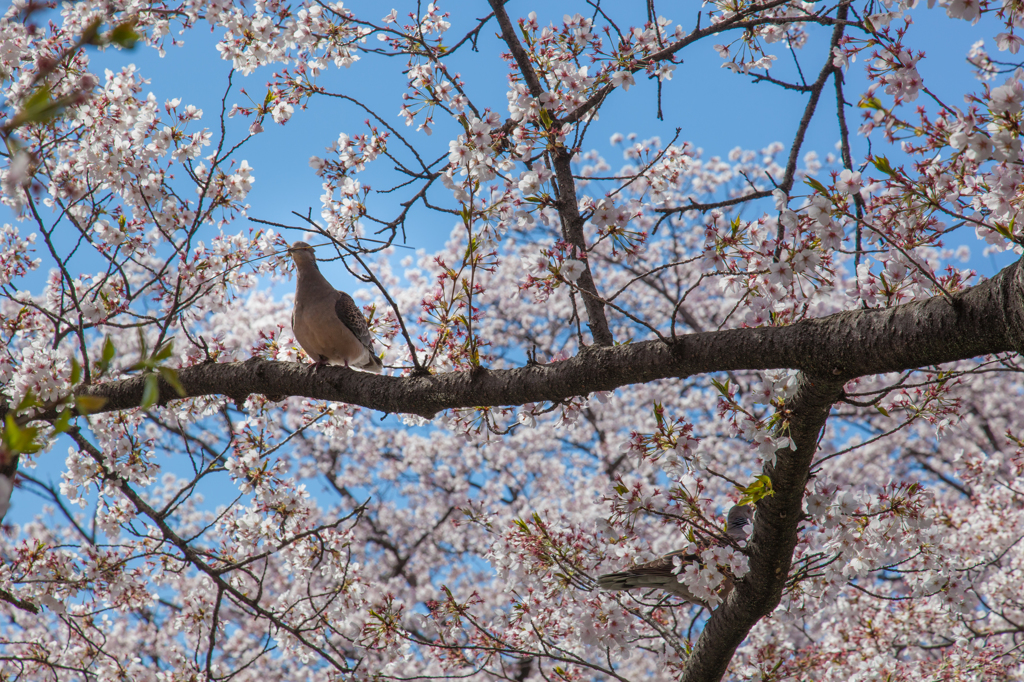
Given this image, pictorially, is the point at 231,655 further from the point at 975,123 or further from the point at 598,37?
the point at 975,123

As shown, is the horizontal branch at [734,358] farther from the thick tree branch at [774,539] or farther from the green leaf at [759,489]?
the green leaf at [759,489]

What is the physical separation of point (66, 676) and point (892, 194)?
7016 millimetres

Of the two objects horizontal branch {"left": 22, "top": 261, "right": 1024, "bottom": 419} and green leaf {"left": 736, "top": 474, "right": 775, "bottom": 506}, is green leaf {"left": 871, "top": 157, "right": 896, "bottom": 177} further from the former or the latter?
green leaf {"left": 736, "top": 474, "right": 775, "bottom": 506}

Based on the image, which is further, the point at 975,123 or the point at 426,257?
the point at 426,257

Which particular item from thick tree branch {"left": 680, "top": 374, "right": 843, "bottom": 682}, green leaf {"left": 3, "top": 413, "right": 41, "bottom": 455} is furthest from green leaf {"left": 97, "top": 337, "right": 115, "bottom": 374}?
thick tree branch {"left": 680, "top": 374, "right": 843, "bottom": 682}

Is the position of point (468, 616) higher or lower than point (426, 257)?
lower

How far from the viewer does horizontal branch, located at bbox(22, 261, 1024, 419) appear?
1.76 metres

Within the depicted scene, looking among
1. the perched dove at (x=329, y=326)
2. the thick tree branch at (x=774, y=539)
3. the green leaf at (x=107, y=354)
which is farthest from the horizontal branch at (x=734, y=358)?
the green leaf at (x=107, y=354)

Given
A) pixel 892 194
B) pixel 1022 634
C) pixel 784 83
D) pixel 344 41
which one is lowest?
pixel 1022 634

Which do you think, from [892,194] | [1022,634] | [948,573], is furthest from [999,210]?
[1022,634]

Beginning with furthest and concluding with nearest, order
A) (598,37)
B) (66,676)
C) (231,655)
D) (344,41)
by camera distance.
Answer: (231,655)
(66,676)
(344,41)
(598,37)

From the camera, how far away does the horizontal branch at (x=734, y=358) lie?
176 cm

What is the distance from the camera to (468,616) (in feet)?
11.8

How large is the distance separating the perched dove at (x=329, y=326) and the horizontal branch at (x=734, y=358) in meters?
0.63
